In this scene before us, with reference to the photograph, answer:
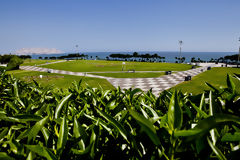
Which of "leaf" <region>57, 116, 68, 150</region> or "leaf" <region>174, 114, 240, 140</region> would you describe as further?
"leaf" <region>57, 116, 68, 150</region>

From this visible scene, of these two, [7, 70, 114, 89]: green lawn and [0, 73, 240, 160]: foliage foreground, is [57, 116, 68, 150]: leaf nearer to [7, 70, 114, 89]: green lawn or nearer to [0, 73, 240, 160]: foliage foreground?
[0, 73, 240, 160]: foliage foreground

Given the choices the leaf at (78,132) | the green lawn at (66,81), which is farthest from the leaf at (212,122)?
the green lawn at (66,81)

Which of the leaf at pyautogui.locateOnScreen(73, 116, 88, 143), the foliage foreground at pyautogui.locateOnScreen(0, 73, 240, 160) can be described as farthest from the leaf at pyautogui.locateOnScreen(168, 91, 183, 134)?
the leaf at pyautogui.locateOnScreen(73, 116, 88, 143)

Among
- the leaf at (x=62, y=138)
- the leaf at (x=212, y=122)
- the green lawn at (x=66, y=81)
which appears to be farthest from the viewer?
the green lawn at (x=66, y=81)

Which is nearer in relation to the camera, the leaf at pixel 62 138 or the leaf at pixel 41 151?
the leaf at pixel 41 151

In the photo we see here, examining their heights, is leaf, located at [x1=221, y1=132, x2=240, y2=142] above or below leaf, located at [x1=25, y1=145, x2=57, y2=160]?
Result: above

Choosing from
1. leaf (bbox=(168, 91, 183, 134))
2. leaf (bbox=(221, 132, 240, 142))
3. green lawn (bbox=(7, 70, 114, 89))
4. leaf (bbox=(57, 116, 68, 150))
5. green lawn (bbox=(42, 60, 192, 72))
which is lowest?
green lawn (bbox=(7, 70, 114, 89))

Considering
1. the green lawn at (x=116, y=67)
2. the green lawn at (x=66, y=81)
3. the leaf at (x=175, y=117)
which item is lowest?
the green lawn at (x=66, y=81)

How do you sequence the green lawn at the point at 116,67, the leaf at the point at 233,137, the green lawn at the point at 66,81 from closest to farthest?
the leaf at the point at 233,137, the green lawn at the point at 66,81, the green lawn at the point at 116,67

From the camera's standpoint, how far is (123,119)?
1217mm

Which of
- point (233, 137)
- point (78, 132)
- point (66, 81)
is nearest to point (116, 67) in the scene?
point (66, 81)

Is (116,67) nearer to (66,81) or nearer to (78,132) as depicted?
(66,81)

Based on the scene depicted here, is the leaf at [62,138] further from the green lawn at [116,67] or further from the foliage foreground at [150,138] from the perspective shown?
the green lawn at [116,67]

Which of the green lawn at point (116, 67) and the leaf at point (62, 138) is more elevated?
the leaf at point (62, 138)
